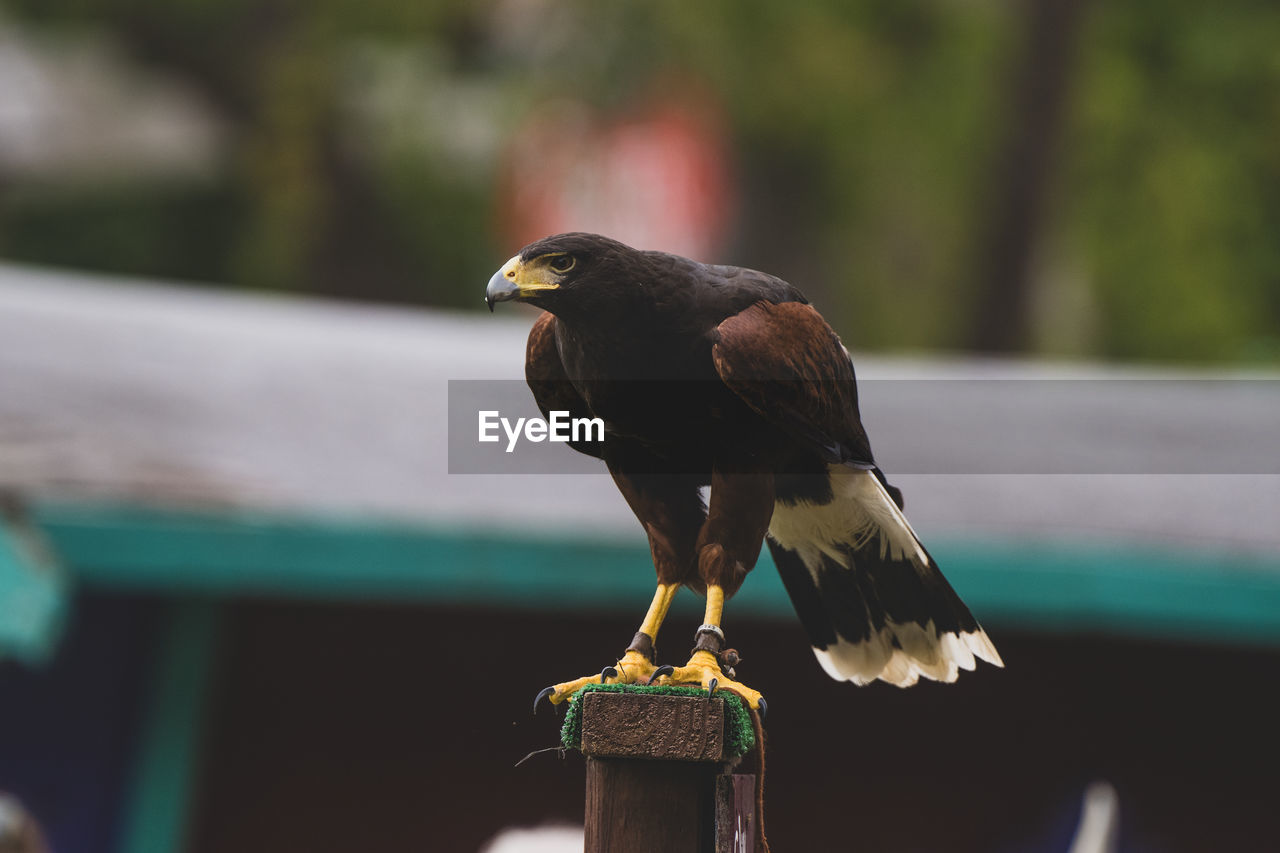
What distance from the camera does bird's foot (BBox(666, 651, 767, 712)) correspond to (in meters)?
1.54

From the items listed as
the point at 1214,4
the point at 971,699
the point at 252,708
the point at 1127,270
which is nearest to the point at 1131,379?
the point at 971,699

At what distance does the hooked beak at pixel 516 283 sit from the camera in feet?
4.56

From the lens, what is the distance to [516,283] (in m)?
1.41

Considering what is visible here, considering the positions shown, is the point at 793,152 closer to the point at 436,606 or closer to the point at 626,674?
the point at 436,606

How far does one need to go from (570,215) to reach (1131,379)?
735 cm

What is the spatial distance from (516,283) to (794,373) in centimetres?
33

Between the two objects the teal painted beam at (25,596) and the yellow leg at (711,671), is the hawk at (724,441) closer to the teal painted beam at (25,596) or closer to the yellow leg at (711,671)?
the yellow leg at (711,671)

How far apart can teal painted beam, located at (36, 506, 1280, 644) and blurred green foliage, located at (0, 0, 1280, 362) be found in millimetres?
5238

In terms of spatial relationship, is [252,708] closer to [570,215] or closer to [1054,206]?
[1054,206]

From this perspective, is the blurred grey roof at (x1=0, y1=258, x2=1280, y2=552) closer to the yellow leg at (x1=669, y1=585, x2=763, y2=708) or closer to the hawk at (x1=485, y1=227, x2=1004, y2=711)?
the hawk at (x1=485, y1=227, x2=1004, y2=711)

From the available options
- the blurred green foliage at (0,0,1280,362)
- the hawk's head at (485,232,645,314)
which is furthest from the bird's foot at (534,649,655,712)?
the blurred green foliage at (0,0,1280,362)

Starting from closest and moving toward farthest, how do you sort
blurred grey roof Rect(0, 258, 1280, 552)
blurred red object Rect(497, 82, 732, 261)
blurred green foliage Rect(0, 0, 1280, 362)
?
blurred grey roof Rect(0, 258, 1280, 552)
blurred green foliage Rect(0, 0, 1280, 362)
blurred red object Rect(497, 82, 732, 261)

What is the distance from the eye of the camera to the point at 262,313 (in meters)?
6.48

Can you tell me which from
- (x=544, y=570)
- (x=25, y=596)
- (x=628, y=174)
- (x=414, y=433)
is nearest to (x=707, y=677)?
(x=544, y=570)
